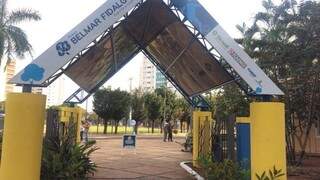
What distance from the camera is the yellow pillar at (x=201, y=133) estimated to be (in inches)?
622

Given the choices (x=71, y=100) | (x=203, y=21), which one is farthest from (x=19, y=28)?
(x=203, y=21)

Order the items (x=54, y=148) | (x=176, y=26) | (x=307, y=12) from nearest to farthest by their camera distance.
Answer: (x=54, y=148) → (x=176, y=26) → (x=307, y=12)

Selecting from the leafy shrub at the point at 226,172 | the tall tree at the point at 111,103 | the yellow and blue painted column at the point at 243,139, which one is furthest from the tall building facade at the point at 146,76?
the leafy shrub at the point at 226,172

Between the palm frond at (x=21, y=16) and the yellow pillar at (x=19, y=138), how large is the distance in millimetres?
22648

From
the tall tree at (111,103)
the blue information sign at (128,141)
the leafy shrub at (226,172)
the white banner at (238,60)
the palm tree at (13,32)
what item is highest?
the palm tree at (13,32)

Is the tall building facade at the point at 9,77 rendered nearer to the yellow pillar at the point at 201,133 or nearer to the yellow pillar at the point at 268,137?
the yellow pillar at the point at 268,137

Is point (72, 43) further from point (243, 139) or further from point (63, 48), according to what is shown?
point (243, 139)

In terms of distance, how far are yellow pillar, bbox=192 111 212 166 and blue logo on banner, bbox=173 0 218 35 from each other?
6595mm

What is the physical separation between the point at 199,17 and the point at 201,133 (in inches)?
280

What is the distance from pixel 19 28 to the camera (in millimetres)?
29656

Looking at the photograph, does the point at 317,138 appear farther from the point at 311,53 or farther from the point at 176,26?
the point at 176,26

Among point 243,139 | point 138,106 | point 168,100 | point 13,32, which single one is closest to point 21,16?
point 13,32

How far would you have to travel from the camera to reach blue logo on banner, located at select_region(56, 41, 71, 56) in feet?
29.6

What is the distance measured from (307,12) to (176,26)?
6.91m
